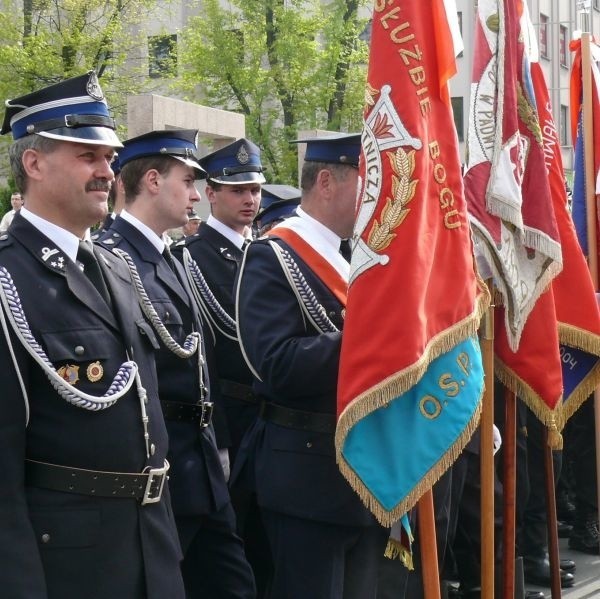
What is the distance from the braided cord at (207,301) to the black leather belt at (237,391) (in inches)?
8.4

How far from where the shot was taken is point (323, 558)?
378cm

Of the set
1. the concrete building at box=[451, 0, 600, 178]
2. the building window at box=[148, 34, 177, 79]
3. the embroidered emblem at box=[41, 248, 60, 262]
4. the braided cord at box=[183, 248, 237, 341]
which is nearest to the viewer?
the embroidered emblem at box=[41, 248, 60, 262]

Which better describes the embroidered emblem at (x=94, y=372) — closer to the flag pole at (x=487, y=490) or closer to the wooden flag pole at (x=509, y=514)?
the flag pole at (x=487, y=490)

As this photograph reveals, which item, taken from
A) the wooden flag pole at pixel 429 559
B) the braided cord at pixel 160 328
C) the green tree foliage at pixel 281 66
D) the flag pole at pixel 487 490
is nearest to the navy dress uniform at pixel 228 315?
the braided cord at pixel 160 328

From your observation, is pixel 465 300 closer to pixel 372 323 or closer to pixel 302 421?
pixel 372 323

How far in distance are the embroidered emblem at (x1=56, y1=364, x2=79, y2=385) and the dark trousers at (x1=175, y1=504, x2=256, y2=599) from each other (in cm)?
141

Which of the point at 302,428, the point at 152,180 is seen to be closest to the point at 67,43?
the point at 152,180

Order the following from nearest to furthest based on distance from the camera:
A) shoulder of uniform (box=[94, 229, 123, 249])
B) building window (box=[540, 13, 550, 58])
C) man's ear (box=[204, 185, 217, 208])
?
shoulder of uniform (box=[94, 229, 123, 249]), man's ear (box=[204, 185, 217, 208]), building window (box=[540, 13, 550, 58])

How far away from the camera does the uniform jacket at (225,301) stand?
206 inches

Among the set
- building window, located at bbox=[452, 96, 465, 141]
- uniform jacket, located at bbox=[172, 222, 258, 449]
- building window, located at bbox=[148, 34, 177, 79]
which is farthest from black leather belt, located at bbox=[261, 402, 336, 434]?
building window, located at bbox=[452, 96, 465, 141]

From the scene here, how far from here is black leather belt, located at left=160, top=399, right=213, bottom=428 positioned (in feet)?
13.8

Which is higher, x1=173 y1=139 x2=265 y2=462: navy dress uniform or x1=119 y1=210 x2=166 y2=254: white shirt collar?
x1=119 y1=210 x2=166 y2=254: white shirt collar

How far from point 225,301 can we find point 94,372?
2430 millimetres

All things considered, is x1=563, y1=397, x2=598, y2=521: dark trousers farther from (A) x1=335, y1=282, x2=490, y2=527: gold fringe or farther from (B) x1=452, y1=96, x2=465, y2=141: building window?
(B) x1=452, y1=96, x2=465, y2=141: building window
